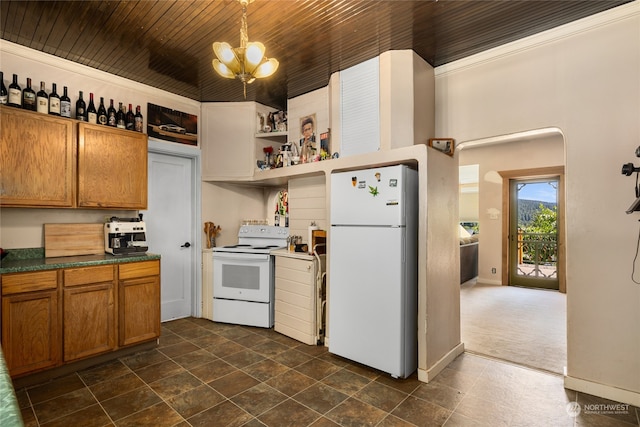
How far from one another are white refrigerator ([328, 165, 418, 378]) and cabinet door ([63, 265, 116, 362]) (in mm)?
1978

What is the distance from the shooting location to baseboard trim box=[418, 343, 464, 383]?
2562 mm

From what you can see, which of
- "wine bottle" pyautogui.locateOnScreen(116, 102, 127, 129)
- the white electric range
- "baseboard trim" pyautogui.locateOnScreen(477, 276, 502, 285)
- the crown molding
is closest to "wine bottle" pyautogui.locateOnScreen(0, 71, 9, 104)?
"wine bottle" pyautogui.locateOnScreen(116, 102, 127, 129)

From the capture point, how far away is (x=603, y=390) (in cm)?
231

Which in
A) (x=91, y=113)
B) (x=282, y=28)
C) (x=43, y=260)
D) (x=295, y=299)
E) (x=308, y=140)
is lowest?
(x=295, y=299)

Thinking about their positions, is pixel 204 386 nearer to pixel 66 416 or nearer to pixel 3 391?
pixel 66 416

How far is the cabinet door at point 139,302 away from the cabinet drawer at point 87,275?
0.34ft

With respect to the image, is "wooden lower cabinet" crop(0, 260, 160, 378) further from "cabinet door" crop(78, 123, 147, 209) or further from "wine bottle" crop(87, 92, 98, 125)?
"wine bottle" crop(87, 92, 98, 125)

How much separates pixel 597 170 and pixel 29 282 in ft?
14.2

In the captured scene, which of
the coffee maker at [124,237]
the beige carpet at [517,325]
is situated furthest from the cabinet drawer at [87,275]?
the beige carpet at [517,325]

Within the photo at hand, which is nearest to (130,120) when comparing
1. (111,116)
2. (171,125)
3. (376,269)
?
→ (111,116)

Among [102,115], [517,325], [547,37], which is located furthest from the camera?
[517,325]

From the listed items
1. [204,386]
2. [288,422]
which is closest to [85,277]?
[204,386]

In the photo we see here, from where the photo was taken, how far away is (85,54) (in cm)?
302

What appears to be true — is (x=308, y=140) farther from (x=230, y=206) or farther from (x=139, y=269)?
(x=139, y=269)
